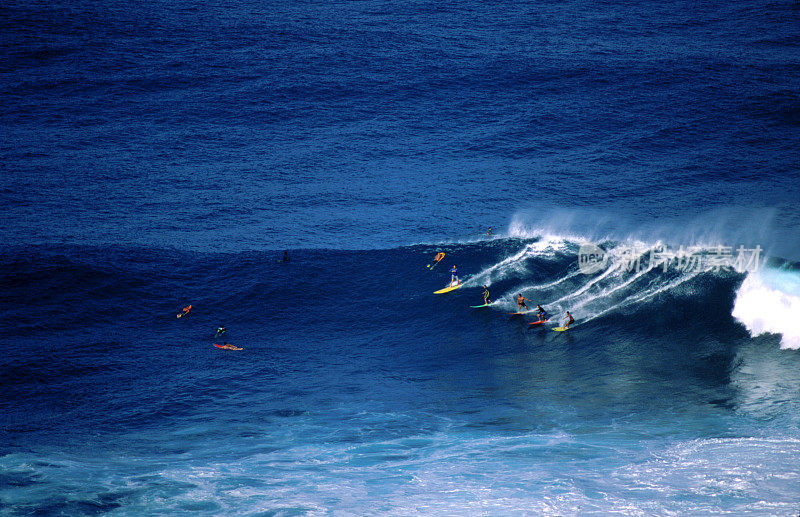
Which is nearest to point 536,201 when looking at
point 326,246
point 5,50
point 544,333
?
point 326,246

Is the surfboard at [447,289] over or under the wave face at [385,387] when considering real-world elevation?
over

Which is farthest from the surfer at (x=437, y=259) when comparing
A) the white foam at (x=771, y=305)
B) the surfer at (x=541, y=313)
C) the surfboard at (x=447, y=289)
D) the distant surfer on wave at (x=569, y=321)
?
the white foam at (x=771, y=305)

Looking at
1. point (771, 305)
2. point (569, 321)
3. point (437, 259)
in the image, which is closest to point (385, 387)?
point (569, 321)

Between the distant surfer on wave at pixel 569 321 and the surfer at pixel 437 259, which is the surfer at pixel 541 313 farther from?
the surfer at pixel 437 259

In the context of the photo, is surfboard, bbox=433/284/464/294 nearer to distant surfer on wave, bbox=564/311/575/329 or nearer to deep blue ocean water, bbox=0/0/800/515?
deep blue ocean water, bbox=0/0/800/515

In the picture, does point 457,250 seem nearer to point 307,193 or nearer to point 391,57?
point 307,193

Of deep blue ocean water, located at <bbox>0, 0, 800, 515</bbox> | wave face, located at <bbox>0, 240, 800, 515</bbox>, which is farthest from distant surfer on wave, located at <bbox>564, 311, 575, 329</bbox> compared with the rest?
deep blue ocean water, located at <bbox>0, 0, 800, 515</bbox>
